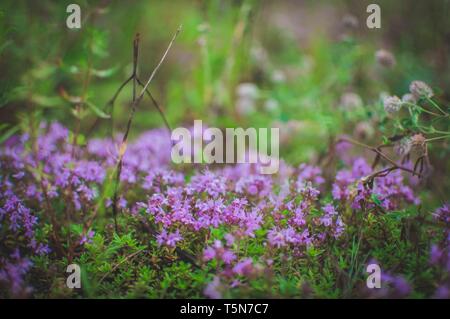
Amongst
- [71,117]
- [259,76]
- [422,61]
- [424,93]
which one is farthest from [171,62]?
[424,93]

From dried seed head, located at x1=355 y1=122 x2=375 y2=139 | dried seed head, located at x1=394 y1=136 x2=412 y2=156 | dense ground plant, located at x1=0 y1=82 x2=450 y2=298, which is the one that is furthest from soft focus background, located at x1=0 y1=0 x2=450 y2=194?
dense ground plant, located at x1=0 y1=82 x2=450 y2=298

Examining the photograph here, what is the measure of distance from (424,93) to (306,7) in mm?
4417

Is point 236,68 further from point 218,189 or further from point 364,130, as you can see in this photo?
point 218,189

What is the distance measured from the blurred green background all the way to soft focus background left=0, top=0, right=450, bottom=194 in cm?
1

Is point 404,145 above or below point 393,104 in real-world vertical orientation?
below

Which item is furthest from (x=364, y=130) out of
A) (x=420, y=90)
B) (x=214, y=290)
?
(x=214, y=290)

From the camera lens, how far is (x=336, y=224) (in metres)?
1.79

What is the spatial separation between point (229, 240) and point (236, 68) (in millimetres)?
2457

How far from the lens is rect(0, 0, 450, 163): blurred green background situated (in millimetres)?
2941

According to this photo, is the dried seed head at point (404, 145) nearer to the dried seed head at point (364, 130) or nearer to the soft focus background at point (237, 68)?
the soft focus background at point (237, 68)

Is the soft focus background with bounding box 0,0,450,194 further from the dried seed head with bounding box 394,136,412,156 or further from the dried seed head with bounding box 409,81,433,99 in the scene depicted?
the dried seed head with bounding box 394,136,412,156

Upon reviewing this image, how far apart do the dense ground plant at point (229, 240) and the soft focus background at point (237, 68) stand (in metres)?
0.67

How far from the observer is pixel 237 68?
379 cm
